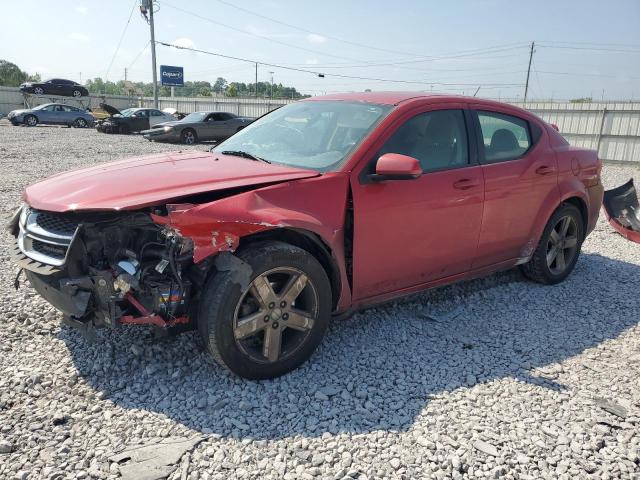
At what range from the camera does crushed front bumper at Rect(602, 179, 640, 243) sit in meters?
7.18

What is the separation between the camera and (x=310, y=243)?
3303 millimetres

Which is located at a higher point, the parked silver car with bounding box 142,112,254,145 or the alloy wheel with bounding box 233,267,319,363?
the parked silver car with bounding box 142,112,254,145

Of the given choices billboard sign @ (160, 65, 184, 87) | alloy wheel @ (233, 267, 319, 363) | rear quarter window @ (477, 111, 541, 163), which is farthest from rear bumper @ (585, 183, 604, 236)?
billboard sign @ (160, 65, 184, 87)

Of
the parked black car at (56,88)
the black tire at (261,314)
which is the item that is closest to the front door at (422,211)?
the black tire at (261,314)

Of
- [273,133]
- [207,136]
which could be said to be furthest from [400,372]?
[207,136]

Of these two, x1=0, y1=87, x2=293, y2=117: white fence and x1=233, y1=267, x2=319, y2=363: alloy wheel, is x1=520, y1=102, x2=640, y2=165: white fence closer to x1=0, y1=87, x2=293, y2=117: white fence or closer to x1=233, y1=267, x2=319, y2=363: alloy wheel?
x1=233, y1=267, x2=319, y2=363: alloy wheel

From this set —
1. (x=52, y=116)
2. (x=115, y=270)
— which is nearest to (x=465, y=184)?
(x=115, y=270)

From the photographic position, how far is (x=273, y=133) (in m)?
4.16

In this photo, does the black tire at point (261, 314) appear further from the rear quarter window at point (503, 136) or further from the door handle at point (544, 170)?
the door handle at point (544, 170)

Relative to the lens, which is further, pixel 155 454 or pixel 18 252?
pixel 18 252

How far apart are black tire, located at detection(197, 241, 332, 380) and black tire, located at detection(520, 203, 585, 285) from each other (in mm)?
2627

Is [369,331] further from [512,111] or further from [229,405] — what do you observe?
[512,111]

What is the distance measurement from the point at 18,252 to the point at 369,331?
98.6 inches

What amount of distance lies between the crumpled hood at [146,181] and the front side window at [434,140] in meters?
0.78
